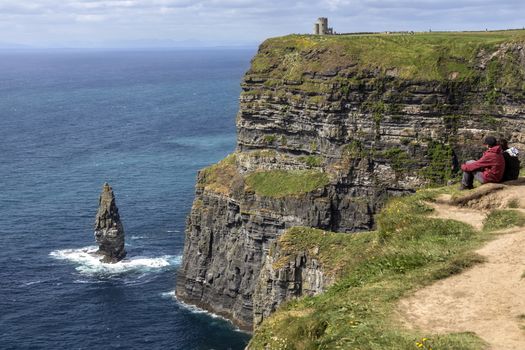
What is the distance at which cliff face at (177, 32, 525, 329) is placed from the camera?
266 feet

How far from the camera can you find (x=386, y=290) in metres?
23.9

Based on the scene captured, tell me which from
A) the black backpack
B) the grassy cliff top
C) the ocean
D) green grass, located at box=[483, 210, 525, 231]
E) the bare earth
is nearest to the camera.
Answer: the bare earth

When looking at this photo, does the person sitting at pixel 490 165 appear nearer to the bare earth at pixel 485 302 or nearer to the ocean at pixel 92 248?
the bare earth at pixel 485 302

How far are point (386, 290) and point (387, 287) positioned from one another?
1.34 ft

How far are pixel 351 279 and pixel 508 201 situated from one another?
942 centimetres

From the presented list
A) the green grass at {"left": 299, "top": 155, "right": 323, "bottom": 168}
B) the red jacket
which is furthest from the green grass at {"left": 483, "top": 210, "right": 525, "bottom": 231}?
the green grass at {"left": 299, "top": 155, "right": 323, "bottom": 168}

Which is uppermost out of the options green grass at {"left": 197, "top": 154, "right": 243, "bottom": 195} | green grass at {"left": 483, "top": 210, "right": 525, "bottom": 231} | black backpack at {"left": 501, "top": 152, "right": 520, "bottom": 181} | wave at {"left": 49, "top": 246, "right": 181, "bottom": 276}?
black backpack at {"left": 501, "top": 152, "right": 520, "bottom": 181}

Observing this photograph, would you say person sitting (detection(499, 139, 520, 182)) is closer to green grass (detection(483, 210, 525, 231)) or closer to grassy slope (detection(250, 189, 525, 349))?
grassy slope (detection(250, 189, 525, 349))

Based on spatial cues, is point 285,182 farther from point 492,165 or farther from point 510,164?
point 492,165

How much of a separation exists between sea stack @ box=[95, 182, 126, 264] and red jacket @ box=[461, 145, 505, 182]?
7704 cm

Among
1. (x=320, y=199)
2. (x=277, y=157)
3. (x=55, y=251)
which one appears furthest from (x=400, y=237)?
(x=55, y=251)

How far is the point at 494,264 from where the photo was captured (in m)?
25.2

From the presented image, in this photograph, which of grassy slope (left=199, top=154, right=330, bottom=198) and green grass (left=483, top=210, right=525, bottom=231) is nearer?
green grass (left=483, top=210, right=525, bottom=231)

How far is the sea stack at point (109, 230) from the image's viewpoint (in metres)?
103
